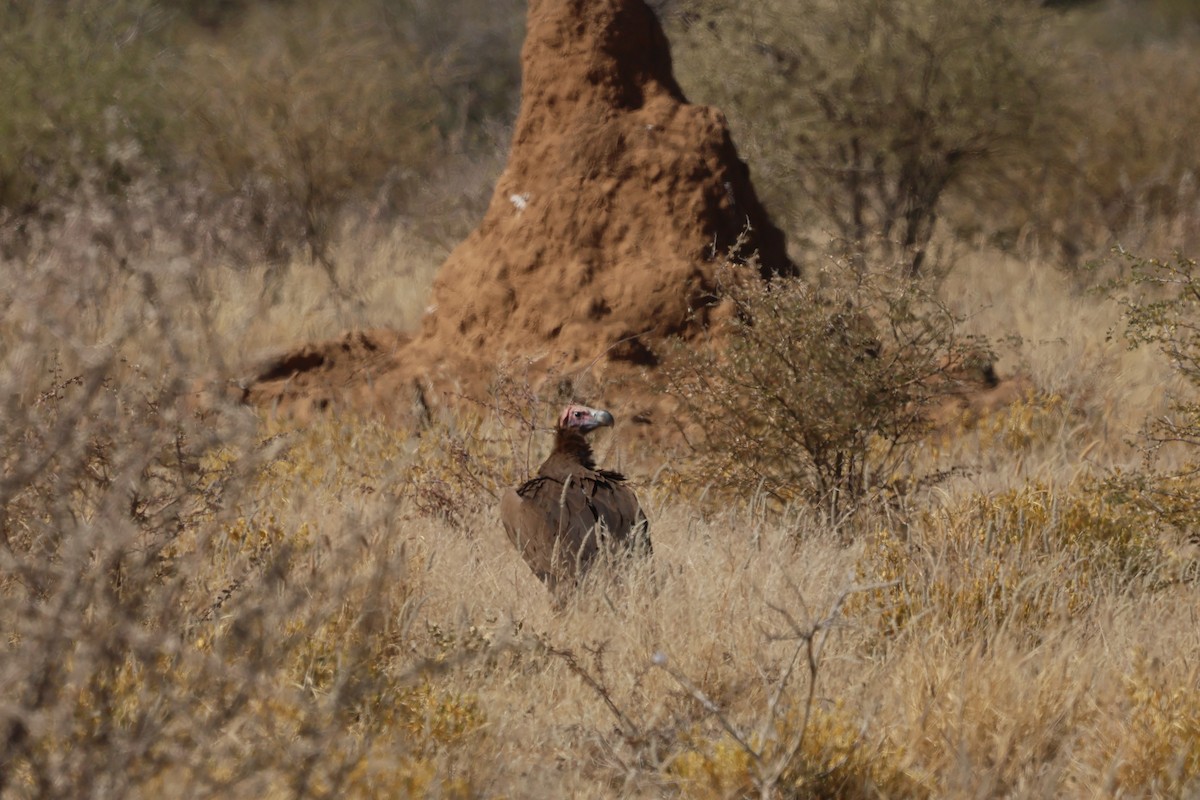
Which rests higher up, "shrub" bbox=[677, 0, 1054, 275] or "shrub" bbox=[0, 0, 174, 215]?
"shrub" bbox=[677, 0, 1054, 275]

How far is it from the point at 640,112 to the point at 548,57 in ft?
1.94

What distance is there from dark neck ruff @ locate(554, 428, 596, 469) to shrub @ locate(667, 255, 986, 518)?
3.07ft

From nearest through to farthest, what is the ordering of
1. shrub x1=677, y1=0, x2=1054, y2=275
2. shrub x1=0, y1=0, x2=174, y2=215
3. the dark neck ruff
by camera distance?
the dark neck ruff
shrub x1=677, y1=0, x2=1054, y2=275
shrub x1=0, y1=0, x2=174, y2=215

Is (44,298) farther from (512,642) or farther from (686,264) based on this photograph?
(686,264)

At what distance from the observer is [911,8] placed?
36.6 ft

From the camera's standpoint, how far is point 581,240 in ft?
24.7

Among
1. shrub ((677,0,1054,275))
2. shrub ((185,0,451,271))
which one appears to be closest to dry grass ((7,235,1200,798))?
shrub ((677,0,1054,275))

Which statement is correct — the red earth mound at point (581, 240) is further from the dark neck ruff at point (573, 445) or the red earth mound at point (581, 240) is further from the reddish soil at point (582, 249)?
the dark neck ruff at point (573, 445)

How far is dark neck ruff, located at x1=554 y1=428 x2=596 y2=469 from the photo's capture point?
521cm

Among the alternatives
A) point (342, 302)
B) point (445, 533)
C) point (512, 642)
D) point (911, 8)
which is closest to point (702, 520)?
point (445, 533)

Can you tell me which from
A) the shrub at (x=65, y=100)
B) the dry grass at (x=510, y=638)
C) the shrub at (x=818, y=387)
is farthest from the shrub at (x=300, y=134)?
the dry grass at (x=510, y=638)

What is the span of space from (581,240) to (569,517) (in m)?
2.87

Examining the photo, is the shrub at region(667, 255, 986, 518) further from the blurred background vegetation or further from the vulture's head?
the blurred background vegetation

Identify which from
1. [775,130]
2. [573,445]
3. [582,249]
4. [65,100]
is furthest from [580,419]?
[65,100]
